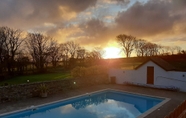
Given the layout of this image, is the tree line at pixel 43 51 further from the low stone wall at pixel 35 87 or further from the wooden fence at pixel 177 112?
the wooden fence at pixel 177 112

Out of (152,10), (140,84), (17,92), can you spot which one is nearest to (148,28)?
(152,10)

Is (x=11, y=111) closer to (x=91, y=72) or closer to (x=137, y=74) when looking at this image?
(x=91, y=72)

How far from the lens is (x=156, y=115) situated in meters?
7.33

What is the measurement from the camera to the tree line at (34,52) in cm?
2678

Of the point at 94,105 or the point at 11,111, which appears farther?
the point at 94,105

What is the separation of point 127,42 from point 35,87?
28.2 metres

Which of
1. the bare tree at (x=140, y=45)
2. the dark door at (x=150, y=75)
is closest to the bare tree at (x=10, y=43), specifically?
the dark door at (x=150, y=75)

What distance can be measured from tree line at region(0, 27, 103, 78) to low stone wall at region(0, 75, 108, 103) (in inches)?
444

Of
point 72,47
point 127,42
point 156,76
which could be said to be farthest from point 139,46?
point 156,76

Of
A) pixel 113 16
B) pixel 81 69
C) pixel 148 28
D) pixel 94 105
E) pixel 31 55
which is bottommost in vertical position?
pixel 94 105

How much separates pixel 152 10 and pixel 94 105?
10363mm

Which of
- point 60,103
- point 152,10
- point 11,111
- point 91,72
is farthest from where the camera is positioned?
point 91,72

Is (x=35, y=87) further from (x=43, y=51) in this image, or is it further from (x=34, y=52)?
(x=43, y=51)

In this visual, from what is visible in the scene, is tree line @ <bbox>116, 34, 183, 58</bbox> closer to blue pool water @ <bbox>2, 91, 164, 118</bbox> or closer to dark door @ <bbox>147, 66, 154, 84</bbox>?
dark door @ <bbox>147, 66, 154, 84</bbox>
